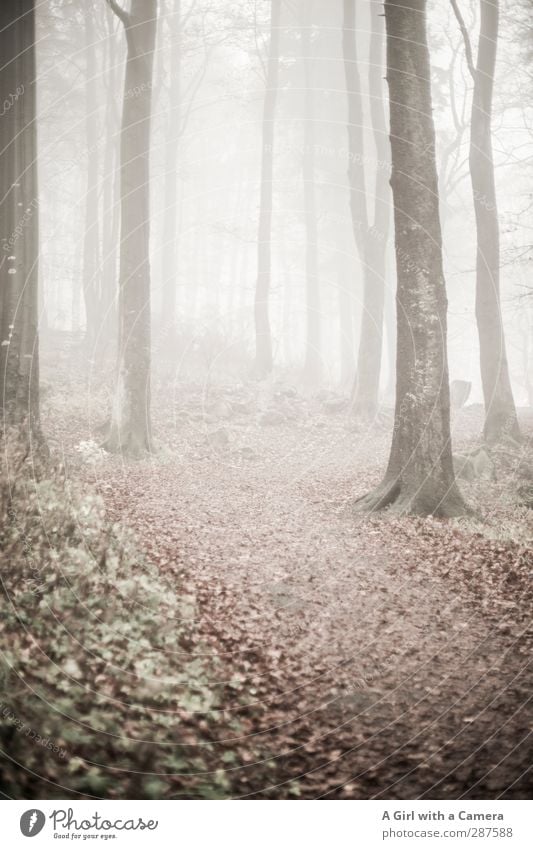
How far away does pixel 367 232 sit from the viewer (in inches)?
680

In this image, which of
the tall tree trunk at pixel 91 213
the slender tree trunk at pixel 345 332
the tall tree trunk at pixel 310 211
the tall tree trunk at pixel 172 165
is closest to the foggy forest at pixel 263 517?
the tall tree trunk at pixel 91 213

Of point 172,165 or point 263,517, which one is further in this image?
point 172,165

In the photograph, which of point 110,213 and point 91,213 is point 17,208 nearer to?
point 91,213

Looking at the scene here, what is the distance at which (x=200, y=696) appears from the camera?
3730 mm

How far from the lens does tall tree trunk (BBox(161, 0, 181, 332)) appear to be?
70.0 feet

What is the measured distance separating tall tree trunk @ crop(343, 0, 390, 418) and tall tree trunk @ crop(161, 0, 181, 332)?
7.89m

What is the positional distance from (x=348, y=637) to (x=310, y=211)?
2171cm

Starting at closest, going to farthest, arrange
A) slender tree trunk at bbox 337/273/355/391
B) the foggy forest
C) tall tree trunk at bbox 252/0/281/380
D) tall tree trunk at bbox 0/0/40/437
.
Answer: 1. the foggy forest
2. tall tree trunk at bbox 0/0/40/437
3. tall tree trunk at bbox 252/0/281/380
4. slender tree trunk at bbox 337/273/355/391

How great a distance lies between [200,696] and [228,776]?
711 mm

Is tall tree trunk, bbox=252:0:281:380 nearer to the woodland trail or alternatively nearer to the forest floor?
the forest floor

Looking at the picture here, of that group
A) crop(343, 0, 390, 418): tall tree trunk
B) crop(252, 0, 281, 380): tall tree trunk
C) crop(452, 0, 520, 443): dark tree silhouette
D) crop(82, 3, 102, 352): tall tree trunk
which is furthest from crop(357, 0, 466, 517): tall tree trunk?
crop(82, 3, 102, 352): tall tree trunk

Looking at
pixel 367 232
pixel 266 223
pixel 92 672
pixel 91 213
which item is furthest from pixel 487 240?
pixel 91 213

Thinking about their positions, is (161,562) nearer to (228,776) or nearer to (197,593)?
(197,593)

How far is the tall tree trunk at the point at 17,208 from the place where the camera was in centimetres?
701
